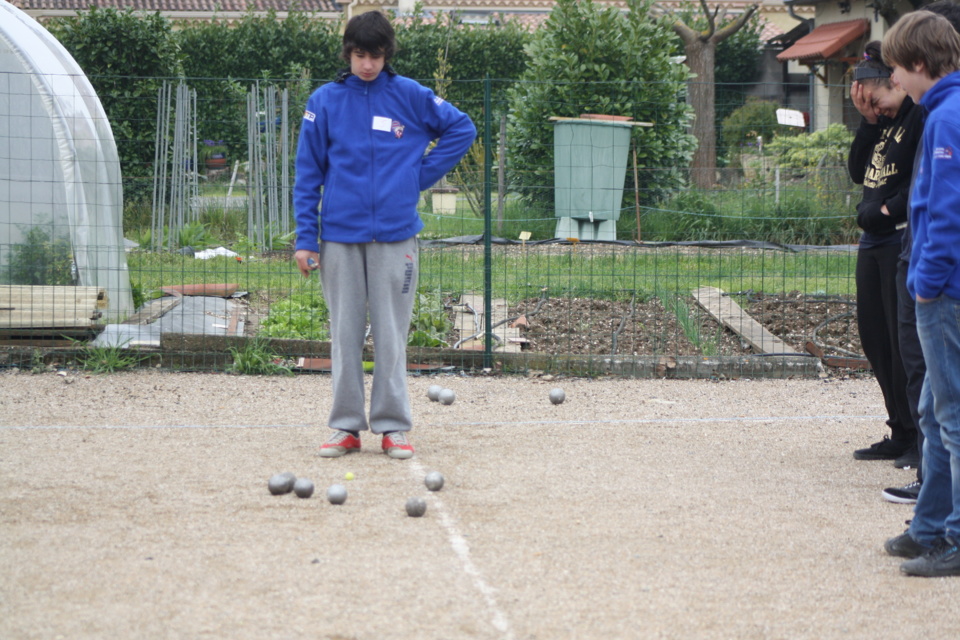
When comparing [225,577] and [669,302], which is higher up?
[669,302]

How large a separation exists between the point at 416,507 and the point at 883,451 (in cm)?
270

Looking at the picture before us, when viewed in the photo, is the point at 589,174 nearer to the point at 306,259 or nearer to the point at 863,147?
the point at 863,147

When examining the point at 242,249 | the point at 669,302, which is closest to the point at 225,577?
the point at 669,302

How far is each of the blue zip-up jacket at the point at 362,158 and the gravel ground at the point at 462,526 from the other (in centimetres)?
118

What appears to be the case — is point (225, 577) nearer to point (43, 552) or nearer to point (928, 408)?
point (43, 552)

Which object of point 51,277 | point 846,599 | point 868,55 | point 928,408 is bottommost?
point 846,599

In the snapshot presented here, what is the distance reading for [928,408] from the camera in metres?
4.14

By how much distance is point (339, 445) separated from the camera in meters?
5.57

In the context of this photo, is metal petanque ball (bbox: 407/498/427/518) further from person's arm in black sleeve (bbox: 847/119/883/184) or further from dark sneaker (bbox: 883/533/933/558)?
person's arm in black sleeve (bbox: 847/119/883/184)

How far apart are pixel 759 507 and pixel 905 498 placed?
71 centimetres

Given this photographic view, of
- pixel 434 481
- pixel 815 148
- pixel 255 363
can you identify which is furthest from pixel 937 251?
pixel 815 148

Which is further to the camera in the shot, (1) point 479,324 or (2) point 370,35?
(1) point 479,324

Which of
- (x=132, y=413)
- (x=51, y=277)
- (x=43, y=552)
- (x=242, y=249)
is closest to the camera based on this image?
(x=43, y=552)

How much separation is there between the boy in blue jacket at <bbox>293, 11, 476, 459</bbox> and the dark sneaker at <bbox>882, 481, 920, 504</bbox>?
2276mm
